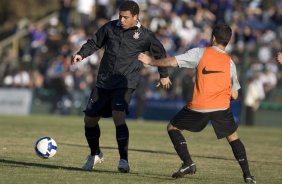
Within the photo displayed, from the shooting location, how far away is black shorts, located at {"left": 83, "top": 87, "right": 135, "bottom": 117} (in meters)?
11.5

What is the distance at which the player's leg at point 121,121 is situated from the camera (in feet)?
36.9

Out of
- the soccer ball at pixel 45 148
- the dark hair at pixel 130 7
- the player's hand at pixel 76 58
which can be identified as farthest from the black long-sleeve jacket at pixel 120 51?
the soccer ball at pixel 45 148

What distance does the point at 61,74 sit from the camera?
31.6m

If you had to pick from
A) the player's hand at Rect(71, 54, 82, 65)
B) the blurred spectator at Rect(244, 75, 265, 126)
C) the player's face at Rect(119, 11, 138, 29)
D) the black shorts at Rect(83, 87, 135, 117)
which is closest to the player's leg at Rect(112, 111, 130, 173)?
the black shorts at Rect(83, 87, 135, 117)

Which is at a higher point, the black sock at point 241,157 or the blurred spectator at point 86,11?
the black sock at point 241,157

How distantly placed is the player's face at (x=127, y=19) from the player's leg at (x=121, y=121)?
94 centimetres

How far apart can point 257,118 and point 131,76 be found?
61.0 feet

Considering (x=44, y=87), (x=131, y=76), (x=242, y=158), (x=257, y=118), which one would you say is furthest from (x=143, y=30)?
(x=44, y=87)

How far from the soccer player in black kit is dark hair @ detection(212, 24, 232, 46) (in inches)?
52.2

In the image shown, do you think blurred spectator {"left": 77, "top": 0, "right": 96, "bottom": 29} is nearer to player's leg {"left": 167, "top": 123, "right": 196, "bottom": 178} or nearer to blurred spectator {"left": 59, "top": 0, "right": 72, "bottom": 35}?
blurred spectator {"left": 59, "top": 0, "right": 72, "bottom": 35}

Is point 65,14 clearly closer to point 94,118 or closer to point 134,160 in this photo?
point 134,160

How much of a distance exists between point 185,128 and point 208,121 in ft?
1.05

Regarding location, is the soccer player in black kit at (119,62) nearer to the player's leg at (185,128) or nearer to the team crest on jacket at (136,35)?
the team crest on jacket at (136,35)

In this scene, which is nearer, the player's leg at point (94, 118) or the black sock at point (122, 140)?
the black sock at point (122, 140)
